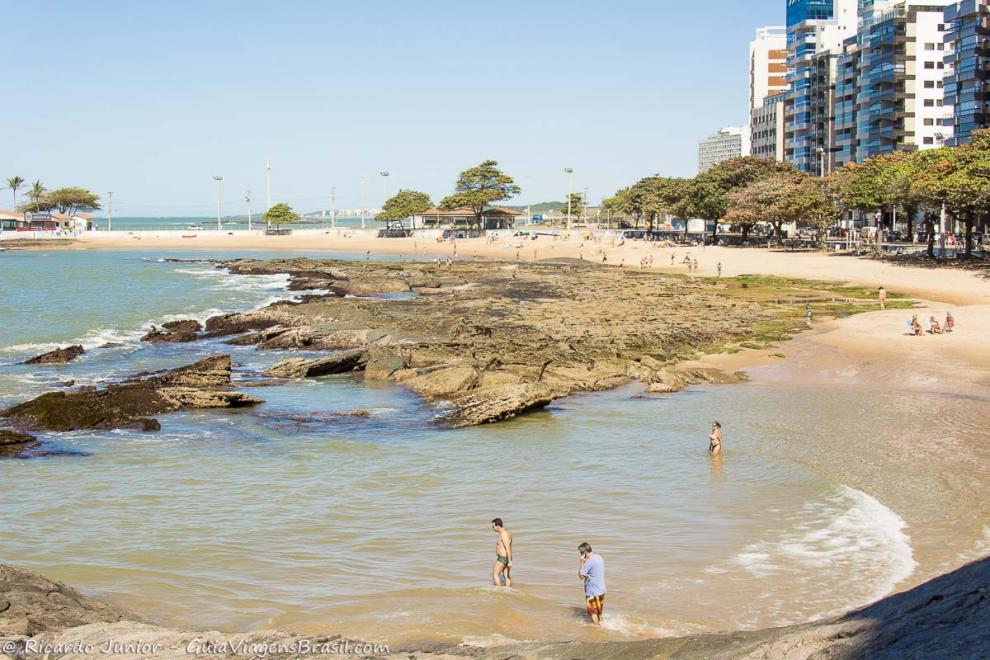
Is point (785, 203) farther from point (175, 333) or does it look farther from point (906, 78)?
point (175, 333)

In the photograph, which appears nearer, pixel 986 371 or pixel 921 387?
pixel 921 387

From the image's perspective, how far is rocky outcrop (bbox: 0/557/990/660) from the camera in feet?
24.7

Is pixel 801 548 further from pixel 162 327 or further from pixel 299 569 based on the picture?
pixel 162 327

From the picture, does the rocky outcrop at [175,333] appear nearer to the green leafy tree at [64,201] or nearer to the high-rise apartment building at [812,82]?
the high-rise apartment building at [812,82]

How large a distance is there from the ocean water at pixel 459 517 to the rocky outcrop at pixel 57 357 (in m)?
7.12

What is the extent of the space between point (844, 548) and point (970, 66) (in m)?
88.7

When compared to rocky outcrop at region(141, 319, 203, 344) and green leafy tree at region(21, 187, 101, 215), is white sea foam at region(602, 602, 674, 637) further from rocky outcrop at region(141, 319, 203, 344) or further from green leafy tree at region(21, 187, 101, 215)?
green leafy tree at region(21, 187, 101, 215)

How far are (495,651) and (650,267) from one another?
2824 inches

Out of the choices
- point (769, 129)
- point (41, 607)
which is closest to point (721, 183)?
point (769, 129)

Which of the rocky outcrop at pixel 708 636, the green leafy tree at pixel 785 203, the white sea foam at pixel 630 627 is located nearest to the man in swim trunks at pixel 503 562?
the white sea foam at pixel 630 627

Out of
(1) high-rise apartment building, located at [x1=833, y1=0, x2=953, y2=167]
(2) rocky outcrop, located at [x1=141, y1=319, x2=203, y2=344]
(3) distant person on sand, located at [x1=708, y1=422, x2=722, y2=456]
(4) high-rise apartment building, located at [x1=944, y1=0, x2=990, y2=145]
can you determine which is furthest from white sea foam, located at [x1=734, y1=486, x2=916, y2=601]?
(1) high-rise apartment building, located at [x1=833, y1=0, x2=953, y2=167]

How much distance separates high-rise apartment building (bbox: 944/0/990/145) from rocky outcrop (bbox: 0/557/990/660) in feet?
294

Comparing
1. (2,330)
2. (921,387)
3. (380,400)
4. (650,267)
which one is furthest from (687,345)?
(650,267)

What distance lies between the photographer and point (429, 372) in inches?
1118
